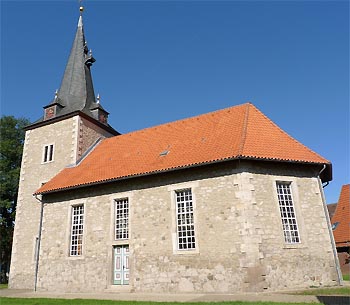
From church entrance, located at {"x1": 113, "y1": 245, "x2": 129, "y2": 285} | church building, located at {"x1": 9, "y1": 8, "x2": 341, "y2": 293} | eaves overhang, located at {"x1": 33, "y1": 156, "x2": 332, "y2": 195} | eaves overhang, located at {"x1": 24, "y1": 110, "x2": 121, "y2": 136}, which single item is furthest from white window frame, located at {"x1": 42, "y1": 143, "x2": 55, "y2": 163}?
church entrance, located at {"x1": 113, "y1": 245, "x2": 129, "y2": 285}

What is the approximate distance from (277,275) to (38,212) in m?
13.0

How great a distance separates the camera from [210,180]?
12.5 m

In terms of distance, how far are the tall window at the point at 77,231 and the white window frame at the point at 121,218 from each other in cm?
192

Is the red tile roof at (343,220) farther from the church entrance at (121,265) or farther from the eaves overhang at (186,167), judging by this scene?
the church entrance at (121,265)

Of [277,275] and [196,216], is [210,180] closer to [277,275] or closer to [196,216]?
[196,216]

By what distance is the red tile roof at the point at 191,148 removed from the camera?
1281cm

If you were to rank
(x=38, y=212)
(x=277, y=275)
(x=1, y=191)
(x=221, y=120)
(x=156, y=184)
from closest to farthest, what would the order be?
(x=277, y=275) < (x=156, y=184) < (x=221, y=120) < (x=38, y=212) < (x=1, y=191)

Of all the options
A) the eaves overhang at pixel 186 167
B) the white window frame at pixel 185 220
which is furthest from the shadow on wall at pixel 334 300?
the eaves overhang at pixel 186 167

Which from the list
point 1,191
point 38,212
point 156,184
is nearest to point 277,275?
point 156,184

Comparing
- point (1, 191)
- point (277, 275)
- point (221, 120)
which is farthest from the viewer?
point (1, 191)

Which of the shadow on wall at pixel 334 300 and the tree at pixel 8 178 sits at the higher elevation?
the tree at pixel 8 178

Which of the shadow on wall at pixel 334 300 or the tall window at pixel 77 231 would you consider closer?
the shadow on wall at pixel 334 300

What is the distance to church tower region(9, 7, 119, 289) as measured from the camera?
17359 millimetres

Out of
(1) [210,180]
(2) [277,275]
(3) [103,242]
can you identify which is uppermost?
(1) [210,180]
